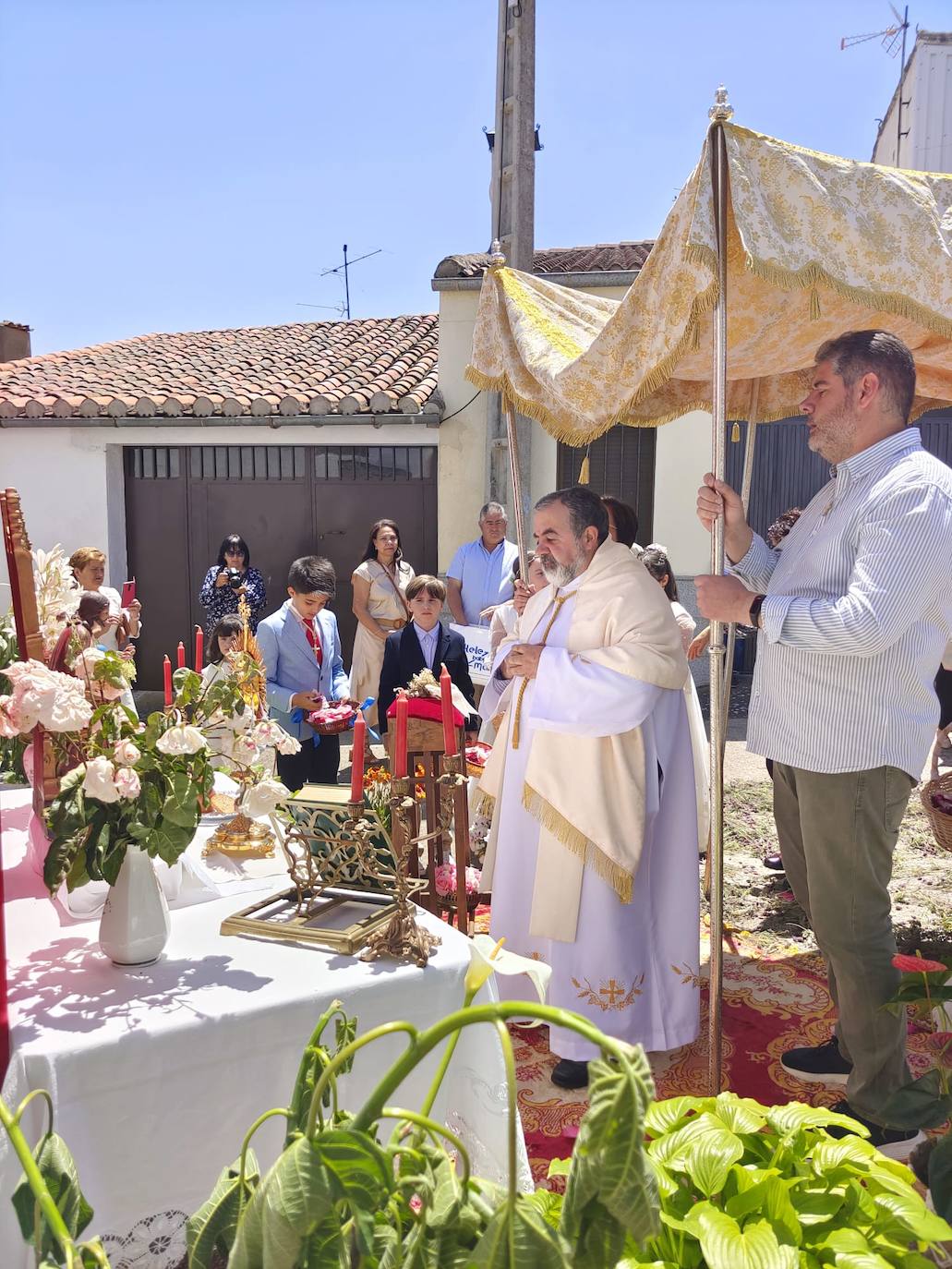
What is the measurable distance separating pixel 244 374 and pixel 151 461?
1673 mm

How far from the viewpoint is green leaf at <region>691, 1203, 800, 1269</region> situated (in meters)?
1.07

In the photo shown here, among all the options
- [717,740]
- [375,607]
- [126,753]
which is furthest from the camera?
[375,607]

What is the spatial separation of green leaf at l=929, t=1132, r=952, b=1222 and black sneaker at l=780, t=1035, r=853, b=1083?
1.64 meters

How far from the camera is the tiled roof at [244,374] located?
1095cm

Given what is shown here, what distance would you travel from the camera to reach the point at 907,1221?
1188 millimetres

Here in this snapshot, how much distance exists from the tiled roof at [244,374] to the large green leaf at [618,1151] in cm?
1032

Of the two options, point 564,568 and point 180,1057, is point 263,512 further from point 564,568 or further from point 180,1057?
point 180,1057

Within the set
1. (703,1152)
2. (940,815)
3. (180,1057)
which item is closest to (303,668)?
(940,815)

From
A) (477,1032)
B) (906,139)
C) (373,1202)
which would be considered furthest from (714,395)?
(906,139)

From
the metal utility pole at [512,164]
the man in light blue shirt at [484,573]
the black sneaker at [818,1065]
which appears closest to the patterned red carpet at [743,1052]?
the black sneaker at [818,1065]

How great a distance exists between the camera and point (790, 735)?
9.57 feet

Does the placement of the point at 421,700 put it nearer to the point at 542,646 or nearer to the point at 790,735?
the point at 542,646

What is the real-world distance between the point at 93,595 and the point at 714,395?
244 cm

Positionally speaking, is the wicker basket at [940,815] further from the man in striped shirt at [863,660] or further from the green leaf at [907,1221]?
the green leaf at [907,1221]
